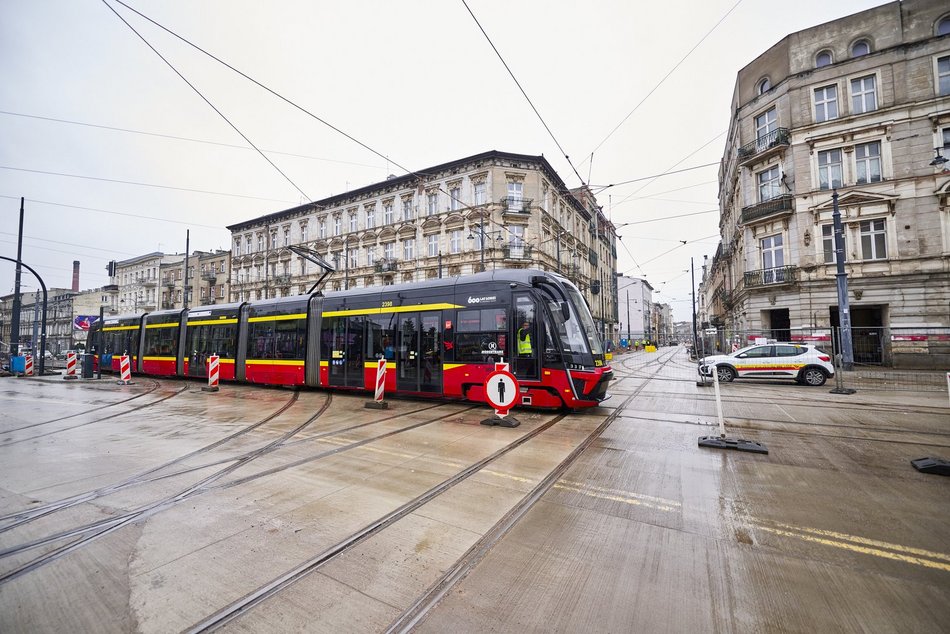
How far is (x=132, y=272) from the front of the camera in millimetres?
56281

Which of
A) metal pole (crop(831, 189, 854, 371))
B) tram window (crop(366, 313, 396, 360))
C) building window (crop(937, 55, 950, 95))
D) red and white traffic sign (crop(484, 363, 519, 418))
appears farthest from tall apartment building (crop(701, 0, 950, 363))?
tram window (crop(366, 313, 396, 360))

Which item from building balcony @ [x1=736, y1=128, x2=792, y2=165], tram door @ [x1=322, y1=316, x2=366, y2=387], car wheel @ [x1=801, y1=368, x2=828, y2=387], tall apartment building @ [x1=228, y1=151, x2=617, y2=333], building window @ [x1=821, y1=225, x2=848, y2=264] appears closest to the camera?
tram door @ [x1=322, y1=316, x2=366, y2=387]

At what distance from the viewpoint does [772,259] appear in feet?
74.8

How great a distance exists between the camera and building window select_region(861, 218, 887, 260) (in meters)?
19.8

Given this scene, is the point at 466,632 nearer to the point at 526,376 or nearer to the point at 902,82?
the point at 526,376

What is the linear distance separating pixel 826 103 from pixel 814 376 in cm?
1730

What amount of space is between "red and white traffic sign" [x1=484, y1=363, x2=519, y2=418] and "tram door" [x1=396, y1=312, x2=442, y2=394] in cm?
254

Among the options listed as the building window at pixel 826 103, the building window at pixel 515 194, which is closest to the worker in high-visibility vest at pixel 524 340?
the building window at pixel 515 194

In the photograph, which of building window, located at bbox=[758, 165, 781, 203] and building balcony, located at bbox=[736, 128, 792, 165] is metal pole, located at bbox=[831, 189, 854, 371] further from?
building balcony, located at bbox=[736, 128, 792, 165]

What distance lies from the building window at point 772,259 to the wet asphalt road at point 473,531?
1817 centimetres

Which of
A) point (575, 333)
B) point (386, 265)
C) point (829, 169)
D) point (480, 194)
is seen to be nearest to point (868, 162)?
point (829, 169)

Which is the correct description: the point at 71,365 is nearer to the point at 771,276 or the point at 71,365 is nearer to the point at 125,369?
the point at 125,369

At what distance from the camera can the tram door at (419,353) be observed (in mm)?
9859

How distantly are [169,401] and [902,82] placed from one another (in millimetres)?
35011
